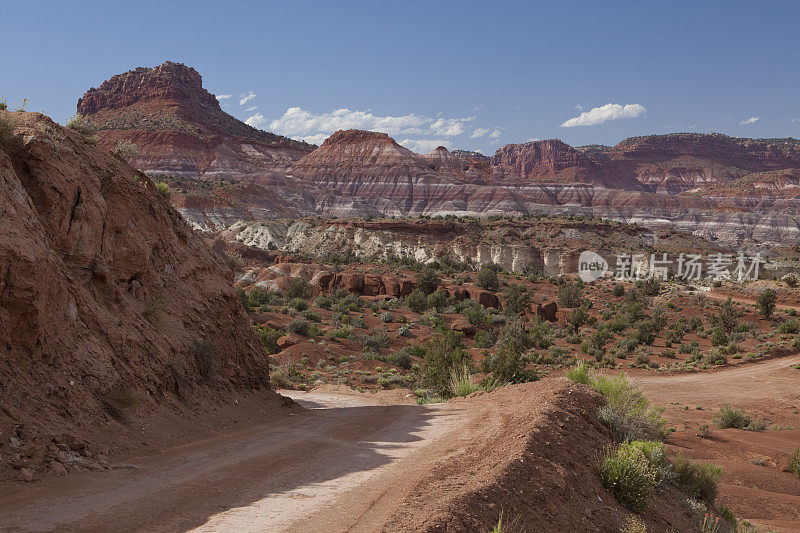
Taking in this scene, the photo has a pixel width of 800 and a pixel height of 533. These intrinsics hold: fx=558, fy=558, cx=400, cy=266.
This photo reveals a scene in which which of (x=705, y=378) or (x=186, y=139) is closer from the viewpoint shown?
(x=705, y=378)

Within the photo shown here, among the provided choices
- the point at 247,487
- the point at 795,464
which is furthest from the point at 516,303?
the point at 247,487

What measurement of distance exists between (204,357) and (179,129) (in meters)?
118

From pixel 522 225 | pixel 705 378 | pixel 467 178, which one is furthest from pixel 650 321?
pixel 467 178

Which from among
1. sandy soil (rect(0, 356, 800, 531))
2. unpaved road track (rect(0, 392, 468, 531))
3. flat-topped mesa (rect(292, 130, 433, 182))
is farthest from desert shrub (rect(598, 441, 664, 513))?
flat-topped mesa (rect(292, 130, 433, 182))

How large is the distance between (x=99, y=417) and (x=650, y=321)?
112ft

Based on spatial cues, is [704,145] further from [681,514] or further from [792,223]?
[681,514]

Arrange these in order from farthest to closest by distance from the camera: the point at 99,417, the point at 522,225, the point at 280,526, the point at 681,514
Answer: the point at 522,225 → the point at 681,514 → the point at 99,417 → the point at 280,526

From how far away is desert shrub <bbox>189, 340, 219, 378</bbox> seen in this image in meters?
10.2

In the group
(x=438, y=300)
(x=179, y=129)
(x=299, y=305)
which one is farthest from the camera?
(x=179, y=129)

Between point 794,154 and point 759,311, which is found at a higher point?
point 794,154

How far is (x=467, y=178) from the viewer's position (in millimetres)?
128625

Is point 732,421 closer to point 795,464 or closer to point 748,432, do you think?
point 748,432

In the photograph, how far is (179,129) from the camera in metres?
116

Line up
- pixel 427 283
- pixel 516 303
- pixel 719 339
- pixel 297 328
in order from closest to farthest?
pixel 297 328, pixel 719 339, pixel 516 303, pixel 427 283
